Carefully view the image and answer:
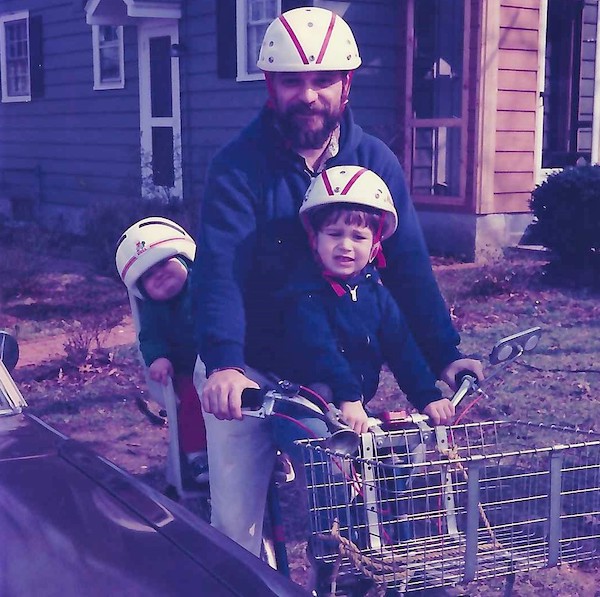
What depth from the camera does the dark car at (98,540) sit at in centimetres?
203

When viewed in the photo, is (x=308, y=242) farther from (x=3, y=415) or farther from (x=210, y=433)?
(x=3, y=415)

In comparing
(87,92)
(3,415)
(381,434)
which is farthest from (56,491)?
(87,92)


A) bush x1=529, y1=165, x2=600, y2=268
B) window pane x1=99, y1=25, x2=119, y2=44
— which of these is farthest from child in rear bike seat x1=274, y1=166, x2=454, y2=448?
window pane x1=99, y1=25, x2=119, y2=44

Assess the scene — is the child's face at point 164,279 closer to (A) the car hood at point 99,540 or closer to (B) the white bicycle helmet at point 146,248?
(B) the white bicycle helmet at point 146,248

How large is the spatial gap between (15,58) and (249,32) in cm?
732

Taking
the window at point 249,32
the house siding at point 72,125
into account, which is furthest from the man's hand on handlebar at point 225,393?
the house siding at point 72,125

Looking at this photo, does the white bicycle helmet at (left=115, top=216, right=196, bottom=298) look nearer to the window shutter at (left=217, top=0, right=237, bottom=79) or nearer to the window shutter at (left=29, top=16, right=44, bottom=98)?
the window shutter at (left=217, top=0, right=237, bottom=79)

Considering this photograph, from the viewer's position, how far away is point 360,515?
8.03ft

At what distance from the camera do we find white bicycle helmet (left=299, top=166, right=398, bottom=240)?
9.18 ft

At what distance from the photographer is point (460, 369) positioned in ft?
9.77

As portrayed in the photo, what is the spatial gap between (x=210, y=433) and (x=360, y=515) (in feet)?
2.89

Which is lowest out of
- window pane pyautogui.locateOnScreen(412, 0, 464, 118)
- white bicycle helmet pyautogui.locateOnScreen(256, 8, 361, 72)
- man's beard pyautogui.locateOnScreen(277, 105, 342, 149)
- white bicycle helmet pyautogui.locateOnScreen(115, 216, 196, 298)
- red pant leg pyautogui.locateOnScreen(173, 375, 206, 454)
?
red pant leg pyautogui.locateOnScreen(173, 375, 206, 454)

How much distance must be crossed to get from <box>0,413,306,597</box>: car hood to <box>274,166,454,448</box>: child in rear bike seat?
59 centimetres

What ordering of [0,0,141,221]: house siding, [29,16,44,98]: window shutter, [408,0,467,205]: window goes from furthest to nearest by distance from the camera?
[29,16,44,98]: window shutter
[0,0,141,221]: house siding
[408,0,467,205]: window
